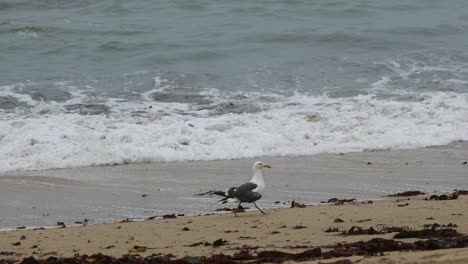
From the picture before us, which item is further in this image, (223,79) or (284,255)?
(223,79)

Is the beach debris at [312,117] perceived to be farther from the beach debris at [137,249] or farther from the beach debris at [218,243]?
the beach debris at [137,249]

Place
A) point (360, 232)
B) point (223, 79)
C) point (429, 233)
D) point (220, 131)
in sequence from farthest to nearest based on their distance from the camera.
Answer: point (223, 79) → point (220, 131) → point (360, 232) → point (429, 233)

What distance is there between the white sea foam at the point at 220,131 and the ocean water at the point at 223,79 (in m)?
0.03

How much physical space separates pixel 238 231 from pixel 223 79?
946cm

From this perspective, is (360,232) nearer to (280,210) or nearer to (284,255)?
(284,255)

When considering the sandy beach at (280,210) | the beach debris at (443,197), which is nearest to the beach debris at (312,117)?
the sandy beach at (280,210)

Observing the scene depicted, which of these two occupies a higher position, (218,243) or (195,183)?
(218,243)

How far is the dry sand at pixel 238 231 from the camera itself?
6398 millimetres

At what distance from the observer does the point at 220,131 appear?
41.6 feet

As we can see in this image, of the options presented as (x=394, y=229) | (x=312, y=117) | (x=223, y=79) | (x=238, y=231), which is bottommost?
(x=238, y=231)

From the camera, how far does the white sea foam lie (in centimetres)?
1153

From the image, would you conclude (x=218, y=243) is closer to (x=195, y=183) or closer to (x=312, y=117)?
(x=195, y=183)

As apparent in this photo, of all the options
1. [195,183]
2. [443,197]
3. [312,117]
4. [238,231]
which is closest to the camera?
[238,231]

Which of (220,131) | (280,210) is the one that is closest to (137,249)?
(280,210)
